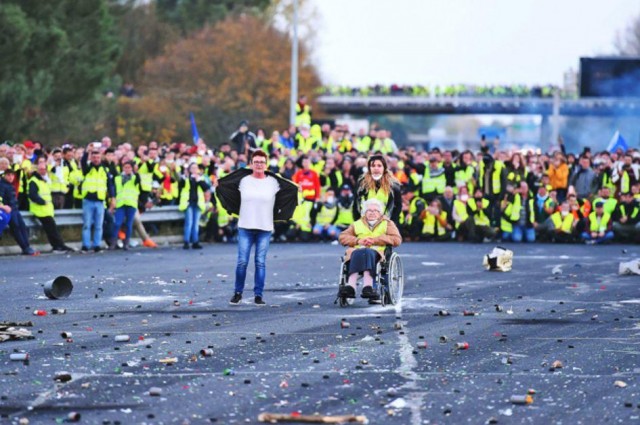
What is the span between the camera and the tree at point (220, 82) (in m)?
84.2

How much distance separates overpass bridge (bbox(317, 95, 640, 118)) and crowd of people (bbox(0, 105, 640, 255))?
71703 millimetres

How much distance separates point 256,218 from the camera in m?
18.6

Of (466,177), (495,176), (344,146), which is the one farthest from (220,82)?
(495,176)

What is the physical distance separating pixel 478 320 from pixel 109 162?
1420 cm

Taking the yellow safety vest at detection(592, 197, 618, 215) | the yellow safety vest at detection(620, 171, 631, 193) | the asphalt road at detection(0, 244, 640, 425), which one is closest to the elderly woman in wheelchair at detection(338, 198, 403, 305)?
the asphalt road at detection(0, 244, 640, 425)

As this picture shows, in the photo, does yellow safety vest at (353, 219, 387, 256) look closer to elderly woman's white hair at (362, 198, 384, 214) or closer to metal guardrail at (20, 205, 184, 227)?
→ elderly woman's white hair at (362, 198, 384, 214)

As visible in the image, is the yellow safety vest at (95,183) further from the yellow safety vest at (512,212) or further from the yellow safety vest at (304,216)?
the yellow safety vest at (512,212)

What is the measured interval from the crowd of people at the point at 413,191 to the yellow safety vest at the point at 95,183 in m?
0.77

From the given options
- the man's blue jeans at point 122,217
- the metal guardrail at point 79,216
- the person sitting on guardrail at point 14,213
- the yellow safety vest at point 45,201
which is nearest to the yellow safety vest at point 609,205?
the metal guardrail at point 79,216

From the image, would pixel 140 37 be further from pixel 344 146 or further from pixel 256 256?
pixel 256 256

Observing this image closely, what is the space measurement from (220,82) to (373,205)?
69.4 metres

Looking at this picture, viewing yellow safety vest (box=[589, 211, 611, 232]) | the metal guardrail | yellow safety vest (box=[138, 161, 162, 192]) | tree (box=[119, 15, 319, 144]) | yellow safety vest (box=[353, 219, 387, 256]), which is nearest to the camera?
yellow safety vest (box=[353, 219, 387, 256])

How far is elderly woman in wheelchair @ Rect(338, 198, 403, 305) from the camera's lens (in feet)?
59.3

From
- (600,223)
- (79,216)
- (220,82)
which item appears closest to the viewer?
(79,216)
